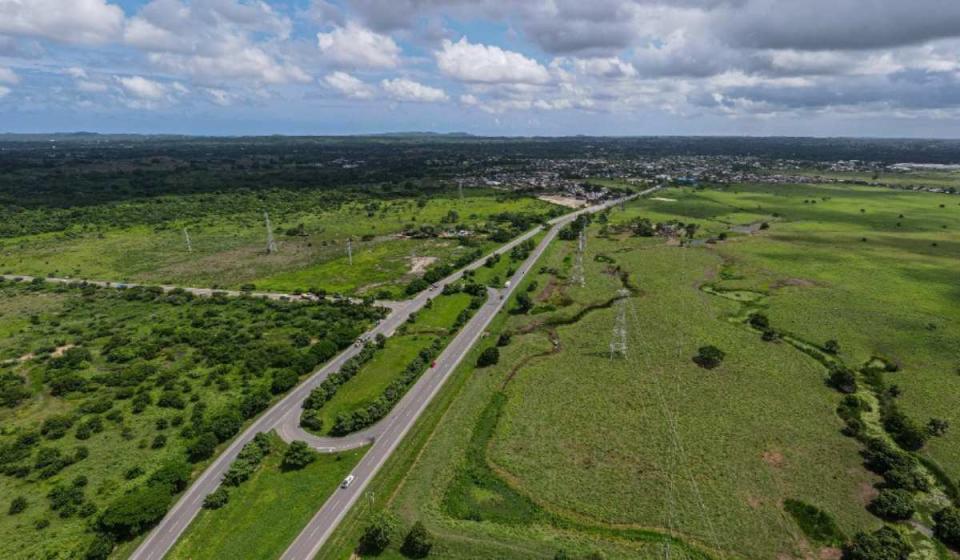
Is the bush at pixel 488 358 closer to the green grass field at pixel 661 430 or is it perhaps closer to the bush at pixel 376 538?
the green grass field at pixel 661 430

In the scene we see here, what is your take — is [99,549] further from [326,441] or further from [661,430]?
[661,430]

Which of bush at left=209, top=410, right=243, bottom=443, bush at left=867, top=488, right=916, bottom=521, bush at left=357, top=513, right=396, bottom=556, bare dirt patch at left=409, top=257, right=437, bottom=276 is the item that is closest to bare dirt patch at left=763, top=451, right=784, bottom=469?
bush at left=867, top=488, right=916, bottom=521

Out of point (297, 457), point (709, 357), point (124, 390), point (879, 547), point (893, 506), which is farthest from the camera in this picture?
point (709, 357)

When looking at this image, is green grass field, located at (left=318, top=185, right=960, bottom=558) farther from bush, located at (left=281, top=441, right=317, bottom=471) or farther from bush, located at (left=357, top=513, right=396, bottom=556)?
bush, located at (left=281, top=441, right=317, bottom=471)

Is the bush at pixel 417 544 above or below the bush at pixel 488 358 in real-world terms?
below

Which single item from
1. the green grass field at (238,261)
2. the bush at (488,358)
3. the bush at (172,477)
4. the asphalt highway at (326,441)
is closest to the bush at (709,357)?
the bush at (488,358)

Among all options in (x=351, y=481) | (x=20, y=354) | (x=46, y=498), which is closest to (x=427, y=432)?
(x=351, y=481)

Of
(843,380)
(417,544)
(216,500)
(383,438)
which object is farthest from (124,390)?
(843,380)
